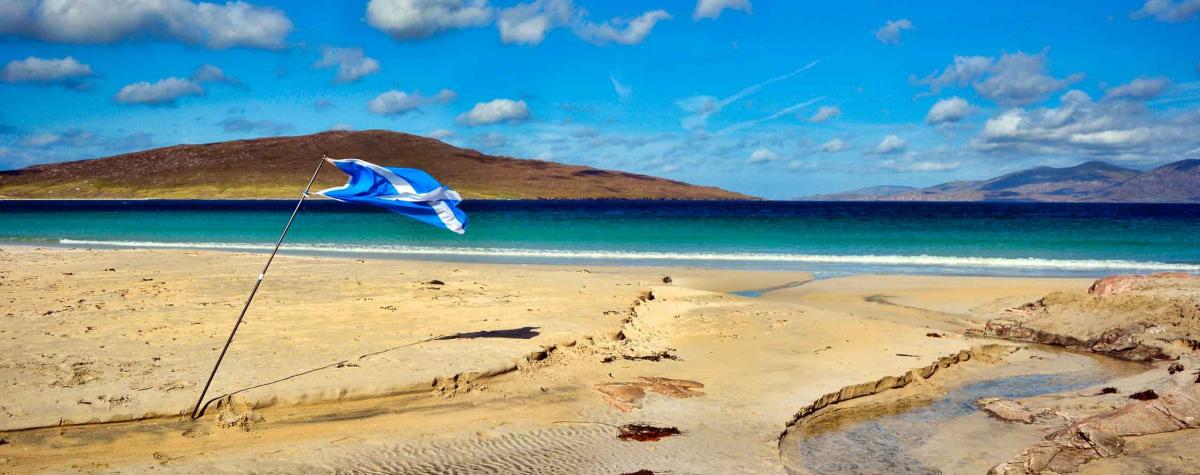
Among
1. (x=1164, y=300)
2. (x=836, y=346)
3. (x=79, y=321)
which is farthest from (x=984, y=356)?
(x=79, y=321)

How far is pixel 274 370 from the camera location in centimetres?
873

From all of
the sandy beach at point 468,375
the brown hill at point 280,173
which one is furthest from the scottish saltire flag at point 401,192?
the brown hill at point 280,173

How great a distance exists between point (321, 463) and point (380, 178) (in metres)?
3.69

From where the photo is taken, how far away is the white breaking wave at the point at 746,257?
27.0 metres

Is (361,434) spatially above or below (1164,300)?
below

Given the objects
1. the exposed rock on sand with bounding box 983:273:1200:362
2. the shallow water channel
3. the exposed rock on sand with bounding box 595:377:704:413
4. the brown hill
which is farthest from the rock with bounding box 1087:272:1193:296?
the brown hill

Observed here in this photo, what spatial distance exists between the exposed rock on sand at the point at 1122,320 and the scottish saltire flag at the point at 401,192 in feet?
31.4

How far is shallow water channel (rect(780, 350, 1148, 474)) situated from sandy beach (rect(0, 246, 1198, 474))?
0.20ft

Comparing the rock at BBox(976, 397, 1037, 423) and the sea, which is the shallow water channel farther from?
the sea

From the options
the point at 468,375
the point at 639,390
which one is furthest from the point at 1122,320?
the point at 468,375

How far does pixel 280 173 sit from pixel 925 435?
159548 millimetres

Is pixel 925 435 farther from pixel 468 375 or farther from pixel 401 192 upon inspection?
pixel 401 192

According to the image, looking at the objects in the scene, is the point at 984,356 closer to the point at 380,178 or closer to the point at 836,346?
the point at 836,346

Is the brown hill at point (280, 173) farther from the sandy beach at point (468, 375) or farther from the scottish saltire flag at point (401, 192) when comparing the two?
the scottish saltire flag at point (401, 192)
